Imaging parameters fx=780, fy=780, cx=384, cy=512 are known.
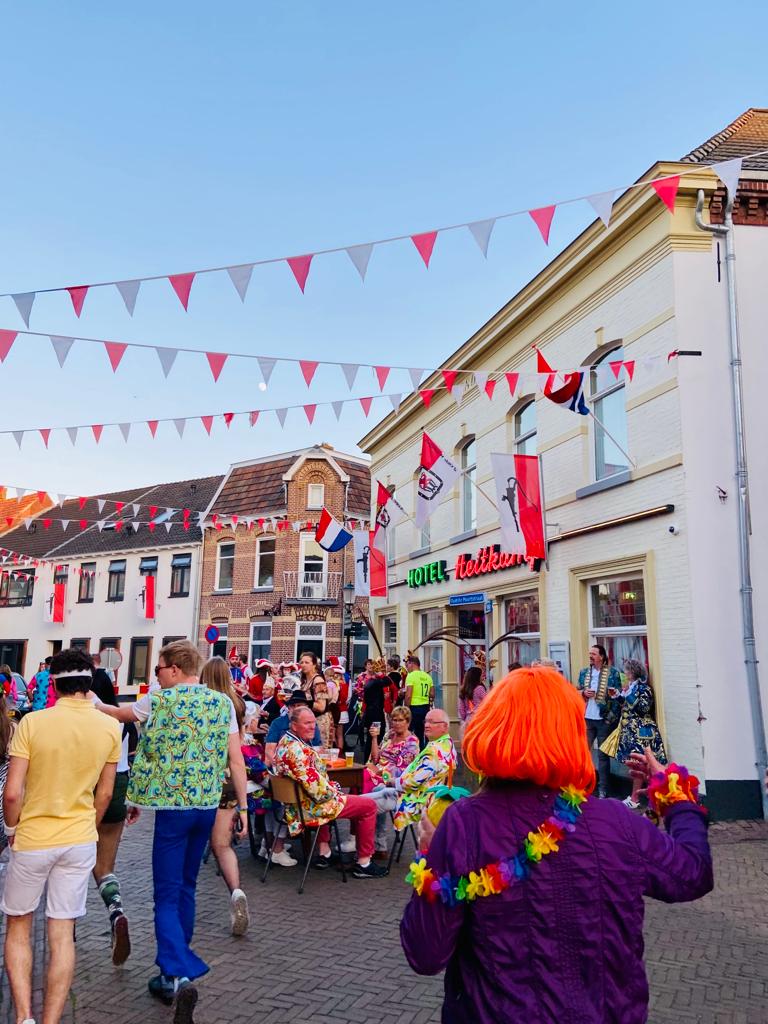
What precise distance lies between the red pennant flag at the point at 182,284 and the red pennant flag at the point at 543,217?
276cm

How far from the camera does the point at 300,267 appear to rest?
642 cm

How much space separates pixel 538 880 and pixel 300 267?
18.3 feet

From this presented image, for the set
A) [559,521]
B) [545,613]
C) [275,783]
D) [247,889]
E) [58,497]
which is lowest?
[247,889]

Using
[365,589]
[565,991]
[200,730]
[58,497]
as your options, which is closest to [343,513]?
[365,589]

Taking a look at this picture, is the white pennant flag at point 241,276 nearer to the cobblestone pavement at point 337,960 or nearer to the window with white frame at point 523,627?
the cobblestone pavement at point 337,960

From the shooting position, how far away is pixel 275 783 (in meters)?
6.18

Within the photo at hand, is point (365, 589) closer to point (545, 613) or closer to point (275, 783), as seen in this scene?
point (545, 613)

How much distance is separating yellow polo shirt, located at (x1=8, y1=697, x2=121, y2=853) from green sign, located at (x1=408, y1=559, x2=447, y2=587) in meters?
11.8

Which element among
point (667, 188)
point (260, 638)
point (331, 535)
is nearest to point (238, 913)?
point (667, 188)

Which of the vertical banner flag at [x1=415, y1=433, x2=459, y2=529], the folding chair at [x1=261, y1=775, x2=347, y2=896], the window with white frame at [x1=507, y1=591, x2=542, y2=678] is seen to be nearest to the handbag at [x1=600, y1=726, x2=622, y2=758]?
the window with white frame at [x1=507, y1=591, x2=542, y2=678]

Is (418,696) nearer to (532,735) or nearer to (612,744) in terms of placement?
(612,744)

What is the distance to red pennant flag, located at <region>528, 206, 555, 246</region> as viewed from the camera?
6137 mm

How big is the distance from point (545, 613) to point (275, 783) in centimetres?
600

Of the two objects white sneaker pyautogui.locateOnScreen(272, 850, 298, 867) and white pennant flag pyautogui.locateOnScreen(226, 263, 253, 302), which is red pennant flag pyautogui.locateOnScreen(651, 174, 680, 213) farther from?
white sneaker pyautogui.locateOnScreen(272, 850, 298, 867)
